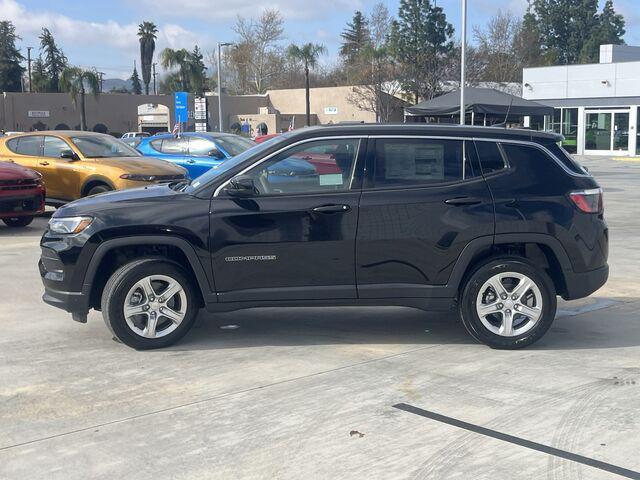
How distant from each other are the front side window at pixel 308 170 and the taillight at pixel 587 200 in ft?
5.99

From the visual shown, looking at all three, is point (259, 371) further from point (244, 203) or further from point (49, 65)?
point (49, 65)

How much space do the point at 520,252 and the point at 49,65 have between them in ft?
301

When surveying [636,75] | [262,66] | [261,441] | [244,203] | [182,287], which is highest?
[262,66]

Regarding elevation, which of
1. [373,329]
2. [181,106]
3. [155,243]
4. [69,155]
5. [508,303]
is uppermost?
[181,106]

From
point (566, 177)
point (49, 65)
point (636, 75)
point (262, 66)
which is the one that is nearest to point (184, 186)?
point (566, 177)

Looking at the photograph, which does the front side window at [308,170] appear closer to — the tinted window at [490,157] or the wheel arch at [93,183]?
the tinted window at [490,157]

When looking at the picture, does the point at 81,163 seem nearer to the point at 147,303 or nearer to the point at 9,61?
the point at 147,303

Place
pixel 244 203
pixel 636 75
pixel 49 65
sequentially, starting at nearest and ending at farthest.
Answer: pixel 244 203 < pixel 636 75 < pixel 49 65

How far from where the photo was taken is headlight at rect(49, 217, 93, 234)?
6061 mm

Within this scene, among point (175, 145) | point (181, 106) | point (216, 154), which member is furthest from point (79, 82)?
point (216, 154)

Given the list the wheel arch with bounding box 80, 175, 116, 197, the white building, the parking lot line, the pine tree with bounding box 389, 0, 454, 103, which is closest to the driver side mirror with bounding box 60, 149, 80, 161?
the wheel arch with bounding box 80, 175, 116, 197

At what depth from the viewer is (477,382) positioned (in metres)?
5.42

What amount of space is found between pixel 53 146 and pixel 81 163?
3.73 feet

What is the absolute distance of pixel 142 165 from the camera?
13.6m
